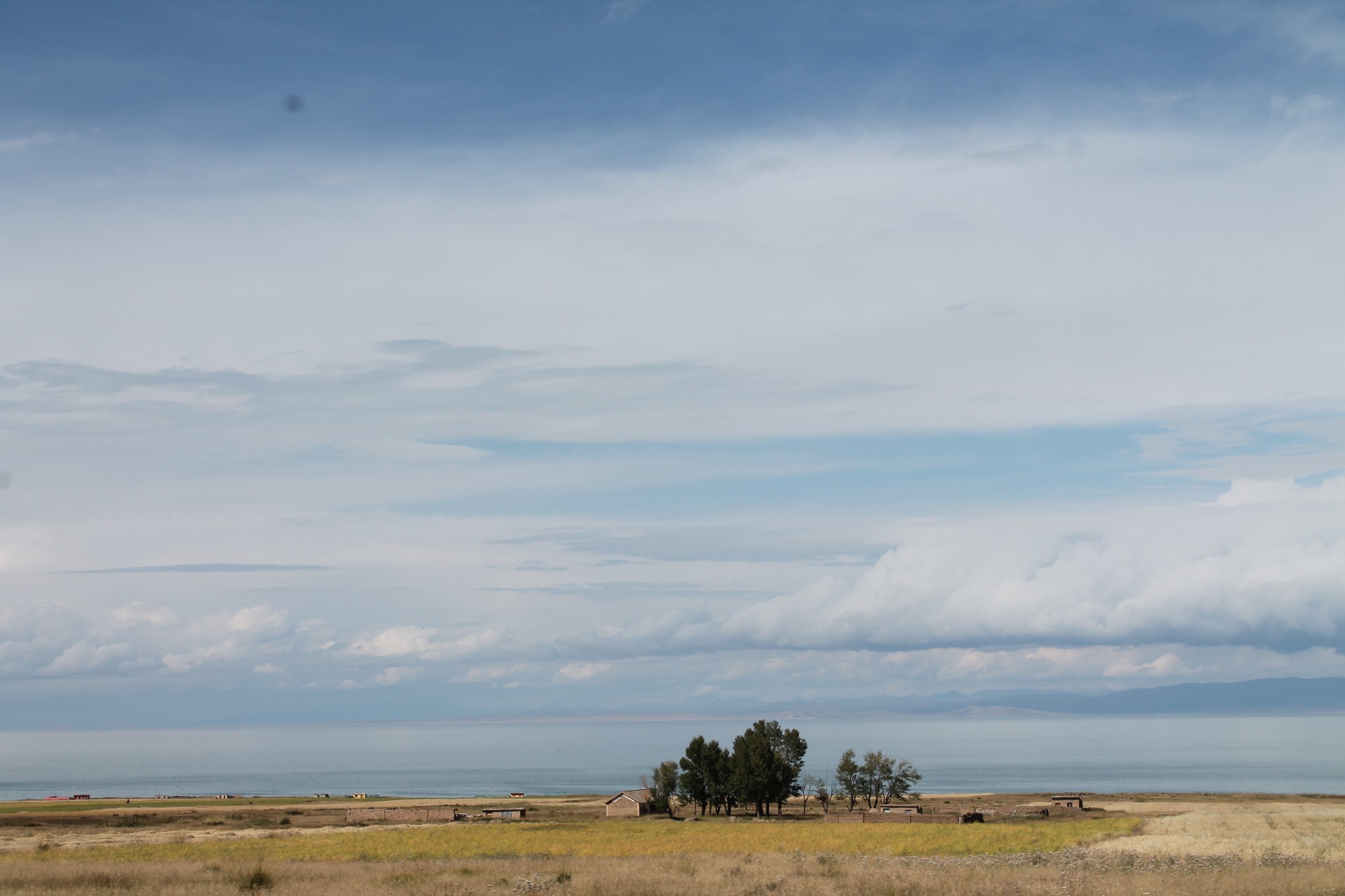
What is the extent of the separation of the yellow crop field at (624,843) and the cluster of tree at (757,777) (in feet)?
96.4

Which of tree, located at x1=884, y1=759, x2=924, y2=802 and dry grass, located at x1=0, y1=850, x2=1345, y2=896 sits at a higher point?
dry grass, located at x1=0, y1=850, x2=1345, y2=896

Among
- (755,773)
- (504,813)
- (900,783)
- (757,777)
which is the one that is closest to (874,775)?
(900,783)

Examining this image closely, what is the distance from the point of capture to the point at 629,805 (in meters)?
92.8

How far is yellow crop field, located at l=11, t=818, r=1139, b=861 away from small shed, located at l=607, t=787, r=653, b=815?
2155 centimetres

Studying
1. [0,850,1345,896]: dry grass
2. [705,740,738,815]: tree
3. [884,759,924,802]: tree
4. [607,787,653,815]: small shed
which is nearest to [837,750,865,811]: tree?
[884,759,924,802]: tree

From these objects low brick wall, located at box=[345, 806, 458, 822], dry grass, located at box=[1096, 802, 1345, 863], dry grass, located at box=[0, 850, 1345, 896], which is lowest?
low brick wall, located at box=[345, 806, 458, 822]

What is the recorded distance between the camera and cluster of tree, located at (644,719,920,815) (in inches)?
3942

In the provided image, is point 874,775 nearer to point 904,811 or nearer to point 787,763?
point 787,763

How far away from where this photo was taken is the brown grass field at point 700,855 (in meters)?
29.5

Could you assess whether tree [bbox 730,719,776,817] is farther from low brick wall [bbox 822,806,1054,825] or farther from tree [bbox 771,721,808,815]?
low brick wall [bbox 822,806,1054,825]

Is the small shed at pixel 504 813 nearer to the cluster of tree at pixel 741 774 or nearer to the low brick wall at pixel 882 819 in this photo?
the cluster of tree at pixel 741 774

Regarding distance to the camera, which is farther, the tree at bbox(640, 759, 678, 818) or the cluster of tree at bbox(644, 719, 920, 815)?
the tree at bbox(640, 759, 678, 818)

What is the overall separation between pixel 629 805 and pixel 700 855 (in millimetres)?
51087

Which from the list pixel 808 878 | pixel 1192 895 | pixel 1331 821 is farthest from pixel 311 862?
pixel 1331 821
